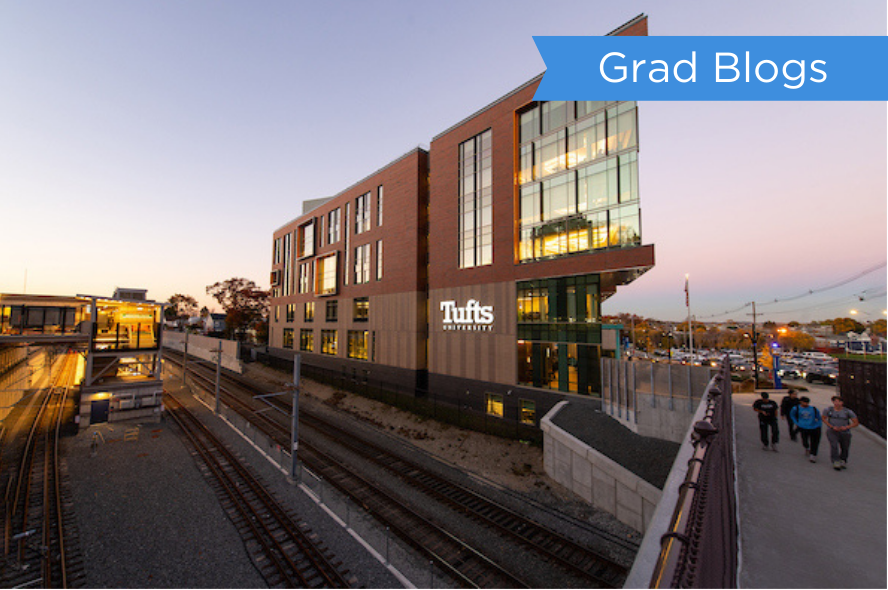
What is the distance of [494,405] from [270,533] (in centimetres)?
1931

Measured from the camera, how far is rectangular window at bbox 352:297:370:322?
44531 mm

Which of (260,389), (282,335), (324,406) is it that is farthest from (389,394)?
(282,335)

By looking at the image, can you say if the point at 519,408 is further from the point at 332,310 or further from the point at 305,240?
the point at 305,240

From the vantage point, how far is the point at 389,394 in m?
38.7

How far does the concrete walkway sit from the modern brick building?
1552 centimetres

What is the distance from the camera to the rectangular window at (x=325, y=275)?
51094mm

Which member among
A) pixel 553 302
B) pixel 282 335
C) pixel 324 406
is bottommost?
pixel 324 406

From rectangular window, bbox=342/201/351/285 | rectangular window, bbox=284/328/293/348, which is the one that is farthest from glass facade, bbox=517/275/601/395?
rectangular window, bbox=284/328/293/348

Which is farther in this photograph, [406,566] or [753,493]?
[406,566]

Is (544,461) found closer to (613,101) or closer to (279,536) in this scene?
(279,536)

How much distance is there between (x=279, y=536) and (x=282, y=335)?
171ft

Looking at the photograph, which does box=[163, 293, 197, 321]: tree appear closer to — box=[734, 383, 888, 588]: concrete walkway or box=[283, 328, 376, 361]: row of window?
box=[283, 328, 376, 361]: row of window

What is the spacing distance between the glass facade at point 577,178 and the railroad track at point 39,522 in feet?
96.1

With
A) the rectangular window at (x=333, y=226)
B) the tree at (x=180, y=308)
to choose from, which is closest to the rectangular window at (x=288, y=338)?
the rectangular window at (x=333, y=226)
